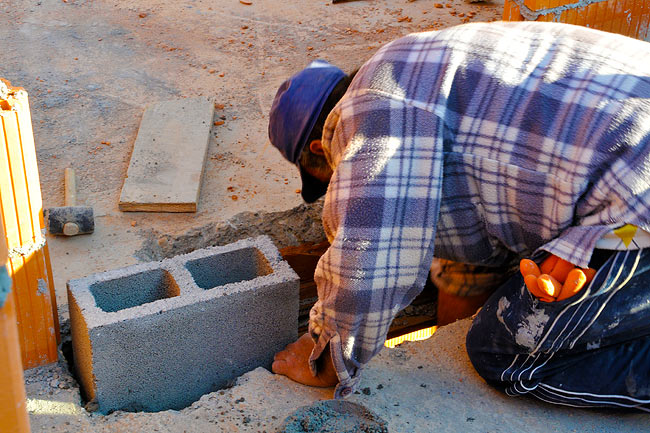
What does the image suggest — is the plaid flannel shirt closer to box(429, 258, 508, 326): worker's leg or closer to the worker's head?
the worker's head

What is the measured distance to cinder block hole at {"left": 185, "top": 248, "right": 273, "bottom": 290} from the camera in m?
3.06

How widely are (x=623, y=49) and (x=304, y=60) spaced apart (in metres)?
4.01

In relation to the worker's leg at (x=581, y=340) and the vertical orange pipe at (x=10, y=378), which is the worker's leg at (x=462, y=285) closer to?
the worker's leg at (x=581, y=340)

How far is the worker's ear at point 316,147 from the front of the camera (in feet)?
8.32

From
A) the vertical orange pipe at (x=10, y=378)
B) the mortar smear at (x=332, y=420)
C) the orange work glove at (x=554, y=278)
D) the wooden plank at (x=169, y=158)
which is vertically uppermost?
the vertical orange pipe at (x=10, y=378)

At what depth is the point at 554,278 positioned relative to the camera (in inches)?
95.1

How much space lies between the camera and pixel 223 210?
4.14 metres

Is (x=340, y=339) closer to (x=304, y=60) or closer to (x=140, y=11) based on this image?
(x=304, y=60)

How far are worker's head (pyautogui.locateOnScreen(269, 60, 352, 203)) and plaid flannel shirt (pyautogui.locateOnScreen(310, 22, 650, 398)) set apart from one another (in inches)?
3.8

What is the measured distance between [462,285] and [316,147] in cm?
116

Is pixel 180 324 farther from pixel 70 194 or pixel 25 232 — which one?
pixel 70 194

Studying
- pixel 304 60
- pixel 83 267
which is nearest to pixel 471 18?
pixel 304 60

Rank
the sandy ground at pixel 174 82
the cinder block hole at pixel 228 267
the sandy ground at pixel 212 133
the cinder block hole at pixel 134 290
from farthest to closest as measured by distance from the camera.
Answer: the sandy ground at pixel 174 82 → the cinder block hole at pixel 228 267 → the cinder block hole at pixel 134 290 → the sandy ground at pixel 212 133

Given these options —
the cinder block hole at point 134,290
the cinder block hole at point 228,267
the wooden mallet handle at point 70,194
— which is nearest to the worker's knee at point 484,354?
the cinder block hole at point 228,267
